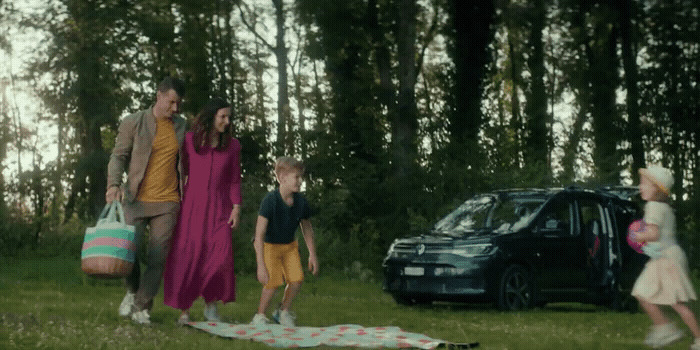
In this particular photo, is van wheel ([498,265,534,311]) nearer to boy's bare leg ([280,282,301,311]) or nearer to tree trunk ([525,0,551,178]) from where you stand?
boy's bare leg ([280,282,301,311])

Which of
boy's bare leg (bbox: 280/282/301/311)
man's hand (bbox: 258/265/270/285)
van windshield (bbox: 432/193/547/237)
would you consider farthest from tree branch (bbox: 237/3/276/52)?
man's hand (bbox: 258/265/270/285)

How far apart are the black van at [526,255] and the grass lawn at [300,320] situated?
1.03 feet

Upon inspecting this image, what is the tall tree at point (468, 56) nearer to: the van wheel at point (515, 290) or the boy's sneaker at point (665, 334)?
the van wheel at point (515, 290)

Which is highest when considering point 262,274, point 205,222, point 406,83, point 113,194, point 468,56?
point 468,56

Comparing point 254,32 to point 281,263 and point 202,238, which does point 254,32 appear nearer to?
point 281,263

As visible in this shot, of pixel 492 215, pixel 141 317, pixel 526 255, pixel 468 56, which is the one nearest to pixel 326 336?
pixel 141 317

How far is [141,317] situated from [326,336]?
187 cm

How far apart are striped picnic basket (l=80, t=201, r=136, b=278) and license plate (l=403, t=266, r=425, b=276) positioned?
5.83m

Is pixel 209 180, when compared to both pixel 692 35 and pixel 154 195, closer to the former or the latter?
pixel 154 195

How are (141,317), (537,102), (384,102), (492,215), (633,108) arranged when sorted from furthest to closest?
(537,102) → (633,108) → (384,102) → (492,215) → (141,317)

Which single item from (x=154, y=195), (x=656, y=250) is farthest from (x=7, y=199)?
(x=656, y=250)

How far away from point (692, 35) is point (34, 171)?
22532mm

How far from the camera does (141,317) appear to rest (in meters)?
10.8

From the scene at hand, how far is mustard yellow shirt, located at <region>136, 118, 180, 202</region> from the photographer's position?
10.9m
